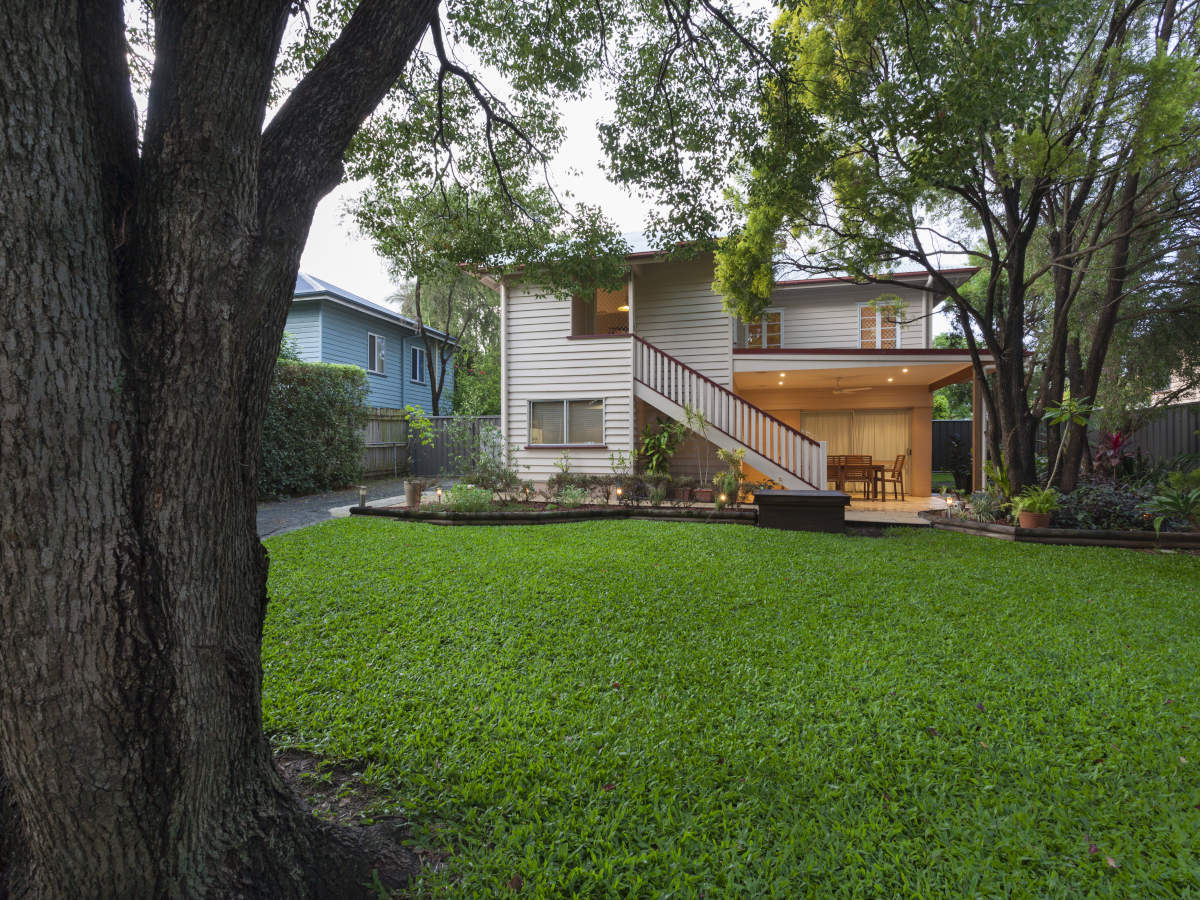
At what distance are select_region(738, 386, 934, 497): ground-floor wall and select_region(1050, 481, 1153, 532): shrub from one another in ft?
16.2

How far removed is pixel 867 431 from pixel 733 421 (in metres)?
5.94

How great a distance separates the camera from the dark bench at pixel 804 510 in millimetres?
7504

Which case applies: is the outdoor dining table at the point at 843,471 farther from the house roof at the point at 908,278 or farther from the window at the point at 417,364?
the window at the point at 417,364

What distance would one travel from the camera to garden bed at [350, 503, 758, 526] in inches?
318

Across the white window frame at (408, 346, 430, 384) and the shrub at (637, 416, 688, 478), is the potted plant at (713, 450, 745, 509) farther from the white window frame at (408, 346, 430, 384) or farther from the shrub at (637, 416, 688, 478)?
the white window frame at (408, 346, 430, 384)

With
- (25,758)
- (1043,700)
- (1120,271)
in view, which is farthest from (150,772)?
(1120,271)

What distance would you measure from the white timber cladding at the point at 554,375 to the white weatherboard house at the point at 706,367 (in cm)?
2

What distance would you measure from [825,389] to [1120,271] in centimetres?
628

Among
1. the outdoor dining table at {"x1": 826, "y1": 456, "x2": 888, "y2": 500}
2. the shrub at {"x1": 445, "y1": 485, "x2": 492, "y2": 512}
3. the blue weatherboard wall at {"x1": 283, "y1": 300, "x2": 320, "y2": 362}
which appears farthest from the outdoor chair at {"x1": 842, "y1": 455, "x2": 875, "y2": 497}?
the blue weatherboard wall at {"x1": 283, "y1": 300, "x2": 320, "y2": 362}

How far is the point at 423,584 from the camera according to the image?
471 cm

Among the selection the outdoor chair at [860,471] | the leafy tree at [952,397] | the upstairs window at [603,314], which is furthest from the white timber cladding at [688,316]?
the leafy tree at [952,397]

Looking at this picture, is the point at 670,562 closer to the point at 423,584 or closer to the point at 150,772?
the point at 423,584

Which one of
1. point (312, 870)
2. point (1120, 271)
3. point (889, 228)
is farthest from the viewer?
point (1120, 271)

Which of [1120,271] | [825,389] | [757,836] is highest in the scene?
[1120,271]
